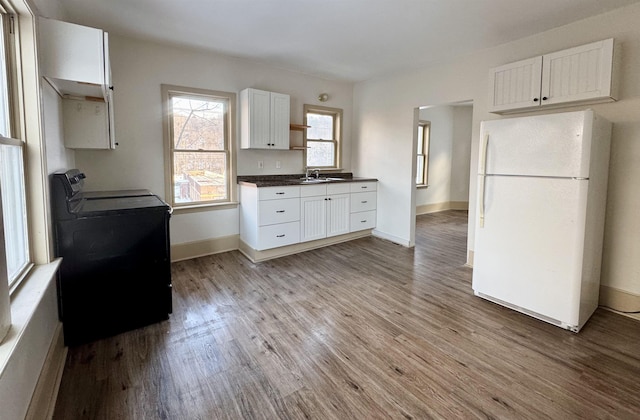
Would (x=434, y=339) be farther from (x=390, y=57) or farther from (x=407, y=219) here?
(x=390, y=57)

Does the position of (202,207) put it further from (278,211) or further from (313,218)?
(313,218)

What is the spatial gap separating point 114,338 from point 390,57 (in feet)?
12.6

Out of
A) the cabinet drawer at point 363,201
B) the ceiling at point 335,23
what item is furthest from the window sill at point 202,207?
the ceiling at point 335,23

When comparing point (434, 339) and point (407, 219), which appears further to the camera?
point (407, 219)

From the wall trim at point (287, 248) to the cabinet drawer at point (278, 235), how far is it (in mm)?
88

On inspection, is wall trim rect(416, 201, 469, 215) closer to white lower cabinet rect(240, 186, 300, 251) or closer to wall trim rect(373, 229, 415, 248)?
wall trim rect(373, 229, 415, 248)

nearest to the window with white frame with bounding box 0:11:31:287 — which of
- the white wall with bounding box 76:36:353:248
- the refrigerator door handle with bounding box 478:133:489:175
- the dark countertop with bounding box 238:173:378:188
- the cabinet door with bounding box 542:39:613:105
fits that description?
the white wall with bounding box 76:36:353:248

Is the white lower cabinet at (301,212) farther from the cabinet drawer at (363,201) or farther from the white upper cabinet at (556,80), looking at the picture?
the white upper cabinet at (556,80)

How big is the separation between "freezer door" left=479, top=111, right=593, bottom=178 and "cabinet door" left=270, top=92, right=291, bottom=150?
2447 mm

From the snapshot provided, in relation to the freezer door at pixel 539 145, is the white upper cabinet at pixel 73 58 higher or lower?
higher

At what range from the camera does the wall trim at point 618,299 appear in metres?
2.61

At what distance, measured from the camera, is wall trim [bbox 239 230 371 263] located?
3.86 metres

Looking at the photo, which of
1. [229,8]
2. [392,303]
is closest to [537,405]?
[392,303]

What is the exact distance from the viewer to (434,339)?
87.8 inches
